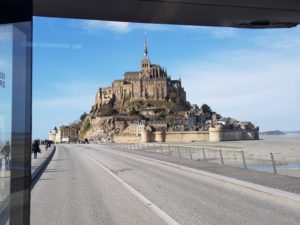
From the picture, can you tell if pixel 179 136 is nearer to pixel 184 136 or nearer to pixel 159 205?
pixel 184 136

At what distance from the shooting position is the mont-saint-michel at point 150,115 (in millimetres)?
139050

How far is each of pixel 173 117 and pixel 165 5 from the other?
148 m

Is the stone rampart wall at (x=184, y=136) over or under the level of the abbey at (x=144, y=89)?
under

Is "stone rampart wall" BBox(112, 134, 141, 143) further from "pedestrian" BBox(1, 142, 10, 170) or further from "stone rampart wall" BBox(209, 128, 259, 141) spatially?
"pedestrian" BBox(1, 142, 10, 170)

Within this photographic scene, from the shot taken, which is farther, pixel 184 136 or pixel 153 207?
pixel 184 136

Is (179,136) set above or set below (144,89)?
below

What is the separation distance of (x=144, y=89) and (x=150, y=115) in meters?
9.19

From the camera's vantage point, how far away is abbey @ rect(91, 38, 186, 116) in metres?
152

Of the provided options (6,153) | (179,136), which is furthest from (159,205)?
(179,136)

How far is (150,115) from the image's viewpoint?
6078 inches

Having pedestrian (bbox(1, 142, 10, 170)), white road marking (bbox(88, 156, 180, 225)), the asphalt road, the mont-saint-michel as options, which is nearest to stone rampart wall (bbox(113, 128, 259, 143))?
the mont-saint-michel

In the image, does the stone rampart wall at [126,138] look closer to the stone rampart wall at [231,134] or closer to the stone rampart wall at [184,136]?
the stone rampart wall at [184,136]

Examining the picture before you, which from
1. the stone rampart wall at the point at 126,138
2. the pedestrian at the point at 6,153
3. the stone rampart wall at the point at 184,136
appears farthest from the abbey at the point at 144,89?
the pedestrian at the point at 6,153

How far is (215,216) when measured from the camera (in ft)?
29.1
